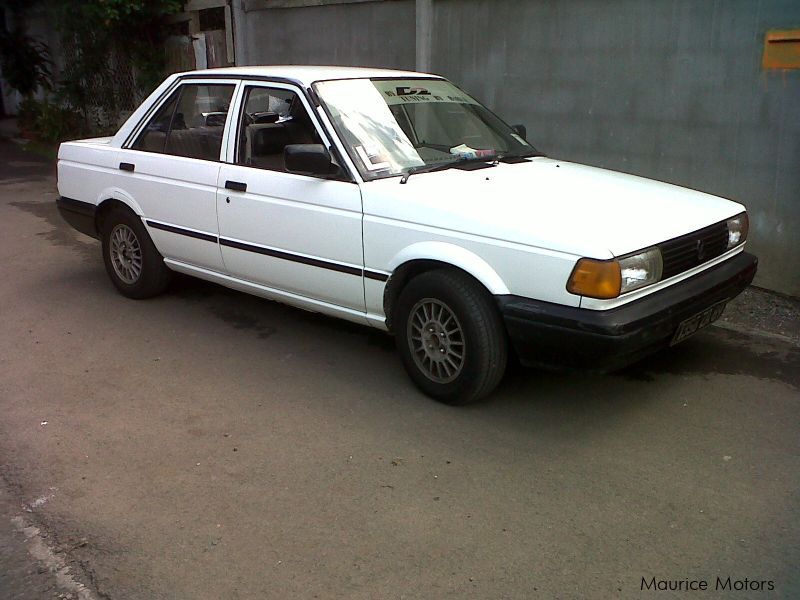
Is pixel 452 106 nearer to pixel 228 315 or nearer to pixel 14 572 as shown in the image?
pixel 228 315

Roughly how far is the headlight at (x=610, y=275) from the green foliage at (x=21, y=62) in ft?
55.6

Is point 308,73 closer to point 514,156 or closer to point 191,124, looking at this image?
point 191,124

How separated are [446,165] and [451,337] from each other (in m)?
1.09

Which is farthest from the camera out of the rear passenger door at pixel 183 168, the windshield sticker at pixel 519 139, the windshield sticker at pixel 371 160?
the windshield sticker at pixel 519 139

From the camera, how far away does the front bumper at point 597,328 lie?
3596mm

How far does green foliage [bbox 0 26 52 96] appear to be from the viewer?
17531 mm

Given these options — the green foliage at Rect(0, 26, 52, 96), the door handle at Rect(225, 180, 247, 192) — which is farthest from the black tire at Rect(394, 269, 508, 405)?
the green foliage at Rect(0, 26, 52, 96)

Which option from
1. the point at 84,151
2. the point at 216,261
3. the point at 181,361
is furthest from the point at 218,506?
the point at 84,151

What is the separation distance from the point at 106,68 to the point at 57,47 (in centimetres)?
426

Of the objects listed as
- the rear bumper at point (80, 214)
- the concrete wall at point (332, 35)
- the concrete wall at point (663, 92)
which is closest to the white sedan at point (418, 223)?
the rear bumper at point (80, 214)

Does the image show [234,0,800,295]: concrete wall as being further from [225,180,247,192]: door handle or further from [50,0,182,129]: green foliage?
[50,0,182,129]: green foliage

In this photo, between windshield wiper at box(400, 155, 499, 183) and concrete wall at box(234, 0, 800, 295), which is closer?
windshield wiper at box(400, 155, 499, 183)

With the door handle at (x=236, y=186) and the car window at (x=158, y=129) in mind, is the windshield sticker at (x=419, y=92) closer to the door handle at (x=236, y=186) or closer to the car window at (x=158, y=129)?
the door handle at (x=236, y=186)

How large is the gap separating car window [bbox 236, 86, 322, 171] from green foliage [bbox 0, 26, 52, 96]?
572 inches
